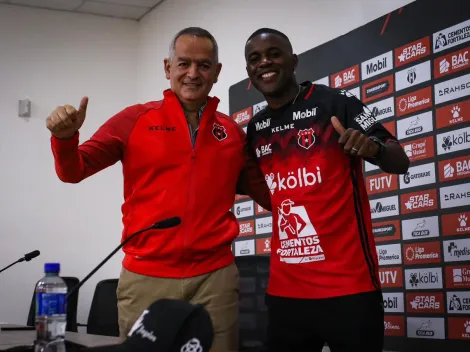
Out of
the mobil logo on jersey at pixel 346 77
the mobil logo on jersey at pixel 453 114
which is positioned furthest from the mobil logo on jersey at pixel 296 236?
the mobil logo on jersey at pixel 346 77

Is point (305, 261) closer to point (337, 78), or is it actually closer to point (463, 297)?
point (463, 297)

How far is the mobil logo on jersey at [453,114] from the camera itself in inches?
111

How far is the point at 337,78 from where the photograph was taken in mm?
3602

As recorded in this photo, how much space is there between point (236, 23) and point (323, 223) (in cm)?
287

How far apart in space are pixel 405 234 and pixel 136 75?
355 centimetres

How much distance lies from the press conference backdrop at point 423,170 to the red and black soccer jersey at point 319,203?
0.93 meters

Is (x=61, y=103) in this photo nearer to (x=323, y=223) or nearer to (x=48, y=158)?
(x=48, y=158)

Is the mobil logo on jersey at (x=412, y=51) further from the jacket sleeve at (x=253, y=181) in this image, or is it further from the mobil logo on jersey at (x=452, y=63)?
the jacket sleeve at (x=253, y=181)

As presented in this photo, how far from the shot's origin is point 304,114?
214 cm

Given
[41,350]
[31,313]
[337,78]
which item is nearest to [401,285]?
[337,78]

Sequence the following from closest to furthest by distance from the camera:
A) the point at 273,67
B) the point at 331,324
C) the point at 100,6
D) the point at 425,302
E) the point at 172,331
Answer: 1. the point at 172,331
2. the point at 331,324
3. the point at 273,67
4. the point at 425,302
5. the point at 100,6

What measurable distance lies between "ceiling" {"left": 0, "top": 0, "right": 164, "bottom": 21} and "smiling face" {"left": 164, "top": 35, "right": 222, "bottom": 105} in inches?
143

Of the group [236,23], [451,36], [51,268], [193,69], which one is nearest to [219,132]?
[193,69]

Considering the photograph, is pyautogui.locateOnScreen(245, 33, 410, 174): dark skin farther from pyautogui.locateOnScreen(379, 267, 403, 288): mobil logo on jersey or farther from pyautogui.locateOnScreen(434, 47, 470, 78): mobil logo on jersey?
pyautogui.locateOnScreen(379, 267, 403, 288): mobil logo on jersey
